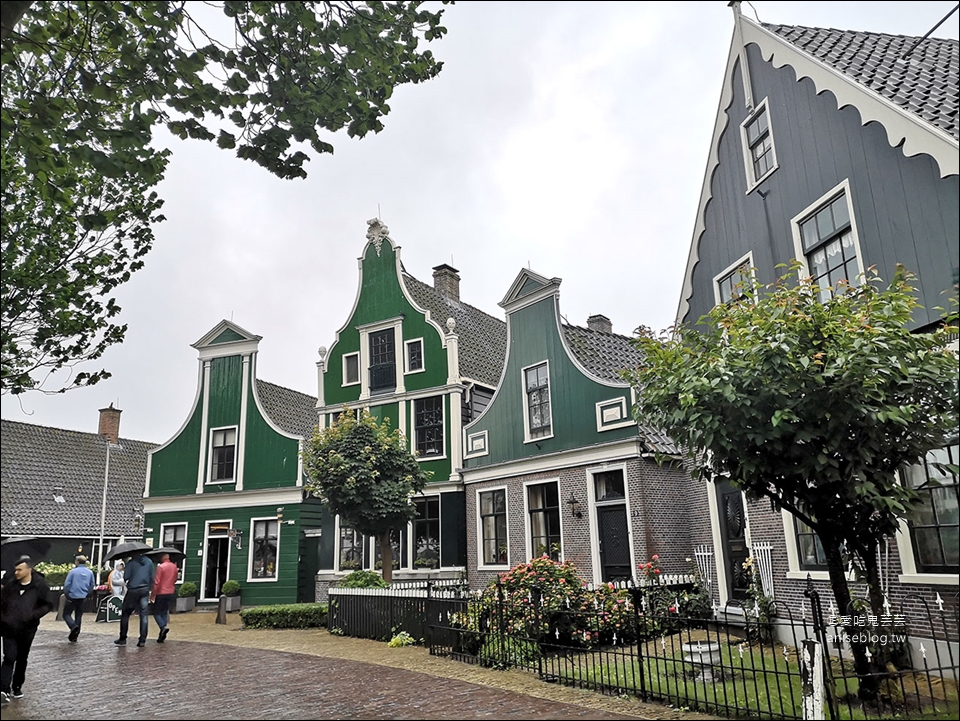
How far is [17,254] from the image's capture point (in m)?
10.8

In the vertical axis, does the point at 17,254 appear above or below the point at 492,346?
below

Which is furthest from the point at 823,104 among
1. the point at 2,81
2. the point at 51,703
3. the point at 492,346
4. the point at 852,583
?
the point at 492,346

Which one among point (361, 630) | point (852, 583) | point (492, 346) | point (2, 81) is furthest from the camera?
point (492, 346)

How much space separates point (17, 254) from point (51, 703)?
613 centimetres

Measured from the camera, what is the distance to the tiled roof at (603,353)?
18.0 meters

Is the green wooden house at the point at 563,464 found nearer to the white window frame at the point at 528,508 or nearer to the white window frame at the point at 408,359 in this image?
the white window frame at the point at 528,508

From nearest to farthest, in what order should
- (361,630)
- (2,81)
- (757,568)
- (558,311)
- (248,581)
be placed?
(2,81) → (757,568) → (361,630) → (558,311) → (248,581)

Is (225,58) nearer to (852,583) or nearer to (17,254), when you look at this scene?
(17,254)

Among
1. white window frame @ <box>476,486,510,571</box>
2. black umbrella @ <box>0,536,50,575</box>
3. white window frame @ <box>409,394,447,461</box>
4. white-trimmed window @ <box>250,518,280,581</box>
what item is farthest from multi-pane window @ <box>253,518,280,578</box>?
black umbrella @ <box>0,536,50,575</box>

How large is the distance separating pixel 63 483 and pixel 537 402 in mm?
21055

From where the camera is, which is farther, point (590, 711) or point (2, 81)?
point (2, 81)

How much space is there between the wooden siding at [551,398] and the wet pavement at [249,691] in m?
7.61

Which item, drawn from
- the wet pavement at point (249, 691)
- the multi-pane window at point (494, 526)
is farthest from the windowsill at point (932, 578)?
the multi-pane window at point (494, 526)

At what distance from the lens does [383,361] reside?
23.5m
